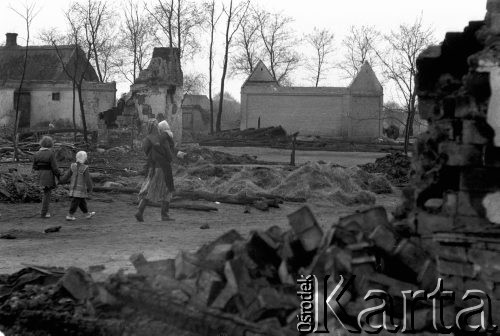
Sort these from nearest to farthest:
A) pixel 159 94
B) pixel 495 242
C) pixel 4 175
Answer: pixel 495 242, pixel 4 175, pixel 159 94

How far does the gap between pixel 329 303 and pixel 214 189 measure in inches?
480

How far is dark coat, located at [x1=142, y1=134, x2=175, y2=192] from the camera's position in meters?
12.5

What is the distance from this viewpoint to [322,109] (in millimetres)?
47500

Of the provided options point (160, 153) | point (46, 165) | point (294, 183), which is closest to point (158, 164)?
point (160, 153)

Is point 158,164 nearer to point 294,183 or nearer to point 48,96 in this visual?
point 294,183

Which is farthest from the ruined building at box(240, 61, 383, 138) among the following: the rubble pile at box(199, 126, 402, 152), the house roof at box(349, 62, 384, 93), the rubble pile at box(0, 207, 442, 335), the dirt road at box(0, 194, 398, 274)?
the rubble pile at box(0, 207, 442, 335)

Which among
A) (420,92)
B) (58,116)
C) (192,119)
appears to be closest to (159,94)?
(420,92)

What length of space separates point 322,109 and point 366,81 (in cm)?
379

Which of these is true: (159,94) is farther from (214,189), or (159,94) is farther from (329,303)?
(329,303)

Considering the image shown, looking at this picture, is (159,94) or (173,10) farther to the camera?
(173,10)

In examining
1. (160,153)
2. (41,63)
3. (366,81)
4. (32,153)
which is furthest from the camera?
(41,63)

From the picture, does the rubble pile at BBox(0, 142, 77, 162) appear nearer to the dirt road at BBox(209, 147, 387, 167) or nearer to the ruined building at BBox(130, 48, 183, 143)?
the ruined building at BBox(130, 48, 183, 143)

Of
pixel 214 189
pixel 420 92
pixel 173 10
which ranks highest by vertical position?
pixel 173 10

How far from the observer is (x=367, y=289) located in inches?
230
